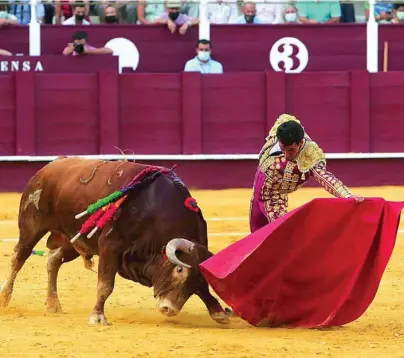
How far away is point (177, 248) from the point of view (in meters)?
5.65

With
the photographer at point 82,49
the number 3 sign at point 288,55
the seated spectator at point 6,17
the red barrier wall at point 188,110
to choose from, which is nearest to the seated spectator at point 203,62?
the red barrier wall at point 188,110

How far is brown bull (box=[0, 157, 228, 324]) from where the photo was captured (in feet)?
18.8

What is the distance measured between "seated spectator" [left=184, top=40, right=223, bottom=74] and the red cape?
605 cm

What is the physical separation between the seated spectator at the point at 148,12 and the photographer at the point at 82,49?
0.50 m

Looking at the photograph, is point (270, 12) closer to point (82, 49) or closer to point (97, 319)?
point (82, 49)

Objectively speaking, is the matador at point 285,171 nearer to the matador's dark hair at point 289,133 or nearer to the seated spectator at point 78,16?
the matador's dark hair at point 289,133

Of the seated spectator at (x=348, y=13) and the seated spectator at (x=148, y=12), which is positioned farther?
the seated spectator at (x=348, y=13)

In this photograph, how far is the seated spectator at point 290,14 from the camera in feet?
40.0

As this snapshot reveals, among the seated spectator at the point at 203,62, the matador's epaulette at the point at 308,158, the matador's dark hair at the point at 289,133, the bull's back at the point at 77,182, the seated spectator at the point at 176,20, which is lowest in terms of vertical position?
the bull's back at the point at 77,182

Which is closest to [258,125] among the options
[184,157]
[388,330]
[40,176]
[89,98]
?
[184,157]

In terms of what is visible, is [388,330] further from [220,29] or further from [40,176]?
[220,29]

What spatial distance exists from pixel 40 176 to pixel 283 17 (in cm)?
616

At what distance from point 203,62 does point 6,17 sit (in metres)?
1.87

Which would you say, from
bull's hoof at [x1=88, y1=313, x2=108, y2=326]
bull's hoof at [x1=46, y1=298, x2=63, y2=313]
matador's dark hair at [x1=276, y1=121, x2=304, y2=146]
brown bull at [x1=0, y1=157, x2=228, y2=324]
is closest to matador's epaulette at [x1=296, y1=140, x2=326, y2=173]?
matador's dark hair at [x1=276, y1=121, x2=304, y2=146]
